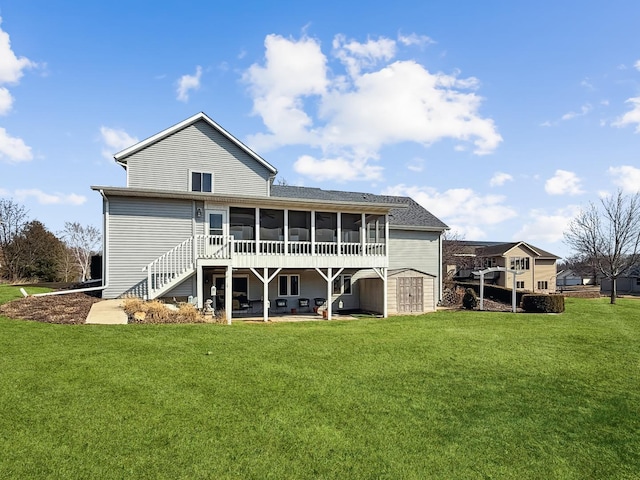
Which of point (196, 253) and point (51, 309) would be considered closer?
point (51, 309)

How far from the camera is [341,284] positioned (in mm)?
21109

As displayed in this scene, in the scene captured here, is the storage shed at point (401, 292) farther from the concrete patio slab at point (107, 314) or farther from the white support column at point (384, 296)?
the concrete patio slab at point (107, 314)

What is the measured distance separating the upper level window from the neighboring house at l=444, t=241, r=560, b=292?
98.0 feet

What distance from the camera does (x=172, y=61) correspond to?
53.2 ft

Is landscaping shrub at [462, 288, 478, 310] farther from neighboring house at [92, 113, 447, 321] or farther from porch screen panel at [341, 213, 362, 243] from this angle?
porch screen panel at [341, 213, 362, 243]

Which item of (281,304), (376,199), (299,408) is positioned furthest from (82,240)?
(299,408)

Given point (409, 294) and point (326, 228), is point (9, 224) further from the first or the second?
point (409, 294)

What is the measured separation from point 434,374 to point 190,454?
215 inches

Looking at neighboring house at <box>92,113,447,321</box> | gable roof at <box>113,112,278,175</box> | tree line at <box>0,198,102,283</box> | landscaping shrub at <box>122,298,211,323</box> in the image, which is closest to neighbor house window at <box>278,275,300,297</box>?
neighboring house at <box>92,113,447,321</box>

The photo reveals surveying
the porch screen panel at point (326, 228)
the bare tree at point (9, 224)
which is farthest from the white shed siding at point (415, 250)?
the bare tree at point (9, 224)

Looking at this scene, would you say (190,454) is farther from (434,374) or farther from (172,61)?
(172,61)

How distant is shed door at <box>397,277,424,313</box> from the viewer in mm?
20234

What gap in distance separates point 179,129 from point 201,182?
2.73 metres

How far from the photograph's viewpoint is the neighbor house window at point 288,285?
1991 centimetres
